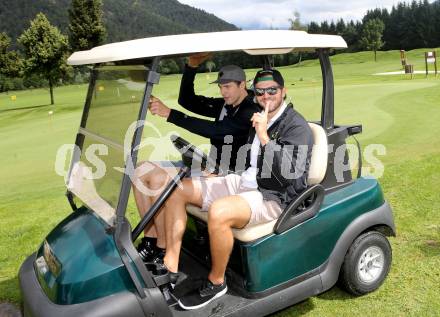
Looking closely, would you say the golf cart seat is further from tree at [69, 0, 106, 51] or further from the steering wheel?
tree at [69, 0, 106, 51]

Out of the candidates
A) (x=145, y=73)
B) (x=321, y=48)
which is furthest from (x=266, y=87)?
(x=145, y=73)

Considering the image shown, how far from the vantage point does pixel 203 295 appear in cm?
284

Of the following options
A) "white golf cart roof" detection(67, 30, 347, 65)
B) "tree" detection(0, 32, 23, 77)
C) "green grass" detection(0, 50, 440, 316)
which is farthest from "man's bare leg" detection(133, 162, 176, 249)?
"tree" detection(0, 32, 23, 77)

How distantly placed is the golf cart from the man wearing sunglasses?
0.09 m

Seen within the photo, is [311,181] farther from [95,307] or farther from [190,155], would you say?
[95,307]

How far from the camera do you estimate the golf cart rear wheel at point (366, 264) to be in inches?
126

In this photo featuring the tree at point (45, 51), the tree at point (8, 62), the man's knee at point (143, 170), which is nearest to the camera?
the man's knee at point (143, 170)

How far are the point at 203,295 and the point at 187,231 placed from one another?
696 mm

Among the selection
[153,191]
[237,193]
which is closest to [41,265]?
[153,191]

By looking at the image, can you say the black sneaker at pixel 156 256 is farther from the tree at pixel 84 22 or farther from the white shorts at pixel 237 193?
the tree at pixel 84 22

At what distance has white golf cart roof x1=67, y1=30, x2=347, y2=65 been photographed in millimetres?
2244

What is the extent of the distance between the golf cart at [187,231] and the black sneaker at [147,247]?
29 cm

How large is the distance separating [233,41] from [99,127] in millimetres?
1133

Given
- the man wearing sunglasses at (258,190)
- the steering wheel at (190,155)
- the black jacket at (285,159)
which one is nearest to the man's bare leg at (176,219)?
the man wearing sunglasses at (258,190)
